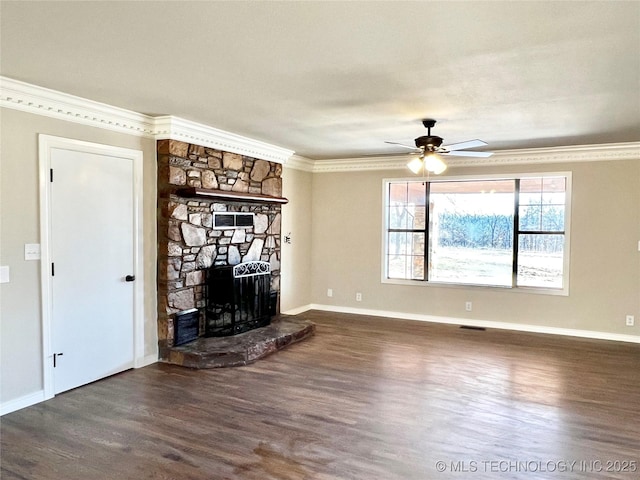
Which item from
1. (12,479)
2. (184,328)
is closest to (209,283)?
(184,328)

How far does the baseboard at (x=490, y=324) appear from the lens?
588cm

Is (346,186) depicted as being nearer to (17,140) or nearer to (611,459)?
(17,140)

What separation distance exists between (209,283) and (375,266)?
9.78ft

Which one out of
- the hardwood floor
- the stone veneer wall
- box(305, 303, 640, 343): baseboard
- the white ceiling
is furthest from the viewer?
box(305, 303, 640, 343): baseboard

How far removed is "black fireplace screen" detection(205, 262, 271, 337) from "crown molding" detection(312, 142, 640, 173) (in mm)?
2524

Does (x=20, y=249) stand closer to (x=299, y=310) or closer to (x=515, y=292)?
(x=299, y=310)

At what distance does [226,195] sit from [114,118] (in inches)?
53.9

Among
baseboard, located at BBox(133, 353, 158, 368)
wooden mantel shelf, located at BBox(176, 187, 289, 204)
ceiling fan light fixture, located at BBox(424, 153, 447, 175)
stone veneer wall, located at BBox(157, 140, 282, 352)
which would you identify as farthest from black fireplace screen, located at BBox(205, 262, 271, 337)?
ceiling fan light fixture, located at BBox(424, 153, 447, 175)

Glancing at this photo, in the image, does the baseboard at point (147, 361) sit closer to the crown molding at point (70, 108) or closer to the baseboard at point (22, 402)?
the baseboard at point (22, 402)

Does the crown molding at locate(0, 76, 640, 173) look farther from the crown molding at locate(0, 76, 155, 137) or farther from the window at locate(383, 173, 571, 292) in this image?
the window at locate(383, 173, 571, 292)

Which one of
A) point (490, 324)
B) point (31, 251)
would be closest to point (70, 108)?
point (31, 251)

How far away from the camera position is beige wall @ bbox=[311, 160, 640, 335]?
580 cm

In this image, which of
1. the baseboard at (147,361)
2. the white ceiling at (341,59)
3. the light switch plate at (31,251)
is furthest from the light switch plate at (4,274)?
the baseboard at (147,361)

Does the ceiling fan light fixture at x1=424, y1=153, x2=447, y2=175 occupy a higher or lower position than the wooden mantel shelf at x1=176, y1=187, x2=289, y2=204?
higher
